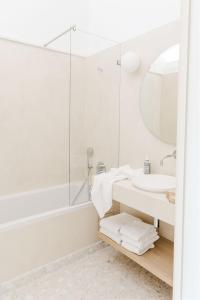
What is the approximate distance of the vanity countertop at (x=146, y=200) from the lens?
143 centimetres

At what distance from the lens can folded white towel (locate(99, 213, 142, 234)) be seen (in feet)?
6.38

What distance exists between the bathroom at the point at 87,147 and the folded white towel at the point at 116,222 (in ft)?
0.04

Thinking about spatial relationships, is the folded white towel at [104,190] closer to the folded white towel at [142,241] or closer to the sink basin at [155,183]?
the sink basin at [155,183]

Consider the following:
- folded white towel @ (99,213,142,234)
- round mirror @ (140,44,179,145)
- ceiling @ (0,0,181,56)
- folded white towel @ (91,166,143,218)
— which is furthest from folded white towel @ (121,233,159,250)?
ceiling @ (0,0,181,56)

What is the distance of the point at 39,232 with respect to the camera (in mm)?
1828

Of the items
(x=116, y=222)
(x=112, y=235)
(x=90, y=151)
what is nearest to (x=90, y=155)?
(x=90, y=151)

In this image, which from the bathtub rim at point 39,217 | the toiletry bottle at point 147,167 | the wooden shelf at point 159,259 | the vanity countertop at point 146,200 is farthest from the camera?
the toiletry bottle at point 147,167

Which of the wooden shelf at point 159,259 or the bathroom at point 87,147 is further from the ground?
the bathroom at point 87,147

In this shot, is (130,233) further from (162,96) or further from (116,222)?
(162,96)

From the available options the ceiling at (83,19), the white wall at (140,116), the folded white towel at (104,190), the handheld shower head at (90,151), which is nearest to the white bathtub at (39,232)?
the folded white towel at (104,190)

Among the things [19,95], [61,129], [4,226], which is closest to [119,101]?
[61,129]

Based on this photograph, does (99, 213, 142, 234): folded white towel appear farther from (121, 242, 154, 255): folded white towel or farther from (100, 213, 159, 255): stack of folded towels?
(121, 242, 154, 255): folded white towel

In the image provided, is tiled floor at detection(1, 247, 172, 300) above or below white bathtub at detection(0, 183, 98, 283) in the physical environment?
below

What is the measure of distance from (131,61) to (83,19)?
1148 mm
